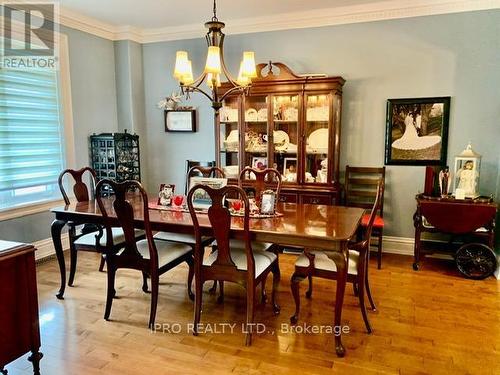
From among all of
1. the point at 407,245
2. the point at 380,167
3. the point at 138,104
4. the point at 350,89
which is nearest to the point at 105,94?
the point at 138,104

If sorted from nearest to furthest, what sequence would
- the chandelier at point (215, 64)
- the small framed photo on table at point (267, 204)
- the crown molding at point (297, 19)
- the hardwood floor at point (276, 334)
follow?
the hardwood floor at point (276, 334) < the chandelier at point (215, 64) < the small framed photo on table at point (267, 204) < the crown molding at point (297, 19)

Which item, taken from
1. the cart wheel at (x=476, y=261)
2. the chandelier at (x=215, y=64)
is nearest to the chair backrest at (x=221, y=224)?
the chandelier at (x=215, y=64)

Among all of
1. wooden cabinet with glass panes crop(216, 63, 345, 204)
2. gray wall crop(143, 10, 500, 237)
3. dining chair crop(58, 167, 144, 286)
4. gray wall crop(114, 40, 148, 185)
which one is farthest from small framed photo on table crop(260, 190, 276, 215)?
gray wall crop(114, 40, 148, 185)

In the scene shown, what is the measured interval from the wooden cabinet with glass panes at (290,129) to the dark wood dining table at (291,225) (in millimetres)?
1081

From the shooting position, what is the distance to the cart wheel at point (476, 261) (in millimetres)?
3439

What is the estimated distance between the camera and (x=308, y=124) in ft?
13.4

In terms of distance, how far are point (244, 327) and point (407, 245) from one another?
241cm

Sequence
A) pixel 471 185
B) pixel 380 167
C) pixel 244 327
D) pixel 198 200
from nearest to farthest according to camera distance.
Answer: pixel 244 327 < pixel 198 200 < pixel 471 185 < pixel 380 167

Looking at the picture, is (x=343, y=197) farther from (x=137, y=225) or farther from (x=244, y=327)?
(x=137, y=225)

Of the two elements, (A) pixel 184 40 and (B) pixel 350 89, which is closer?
(B) pixel 350 89

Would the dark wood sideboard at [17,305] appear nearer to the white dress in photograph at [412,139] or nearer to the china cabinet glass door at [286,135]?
the china cabinet glass door at [286,135]

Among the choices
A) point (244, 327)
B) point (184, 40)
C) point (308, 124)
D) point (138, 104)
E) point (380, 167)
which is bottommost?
point (244, 327)

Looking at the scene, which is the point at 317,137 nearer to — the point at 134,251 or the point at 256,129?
the point at 256,129

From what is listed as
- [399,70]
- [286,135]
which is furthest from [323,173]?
[399,70]
